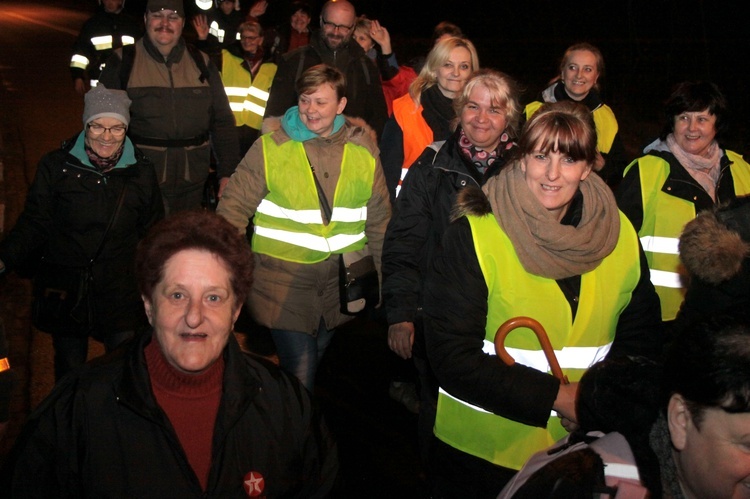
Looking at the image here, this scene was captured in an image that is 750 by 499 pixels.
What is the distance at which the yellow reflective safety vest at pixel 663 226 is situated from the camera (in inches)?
201

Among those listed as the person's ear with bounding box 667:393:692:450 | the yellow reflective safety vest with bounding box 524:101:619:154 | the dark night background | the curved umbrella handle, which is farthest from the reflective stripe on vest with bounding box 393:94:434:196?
the dark night background

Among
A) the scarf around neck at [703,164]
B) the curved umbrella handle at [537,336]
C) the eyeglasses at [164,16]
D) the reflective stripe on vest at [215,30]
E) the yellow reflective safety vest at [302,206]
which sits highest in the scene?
the reflective stripe on vest at [215,30]

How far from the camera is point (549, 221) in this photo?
329 cm

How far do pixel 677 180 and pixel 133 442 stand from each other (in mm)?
3500

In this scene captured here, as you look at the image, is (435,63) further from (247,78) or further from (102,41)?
(102,41)

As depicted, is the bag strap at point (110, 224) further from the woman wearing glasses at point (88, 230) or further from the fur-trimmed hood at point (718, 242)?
the fur-trimmed hood at point (718, 242)

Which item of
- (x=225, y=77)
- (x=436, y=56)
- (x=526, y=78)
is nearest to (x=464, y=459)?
(x=436, y=56)

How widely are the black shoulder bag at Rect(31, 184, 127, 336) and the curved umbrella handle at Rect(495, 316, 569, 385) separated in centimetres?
265

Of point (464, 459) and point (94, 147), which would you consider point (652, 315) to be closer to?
point (464, 459)

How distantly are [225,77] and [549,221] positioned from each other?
6.75m

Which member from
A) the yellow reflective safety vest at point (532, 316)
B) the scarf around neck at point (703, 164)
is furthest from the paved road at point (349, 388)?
the scarf around neck at point (703, 164)

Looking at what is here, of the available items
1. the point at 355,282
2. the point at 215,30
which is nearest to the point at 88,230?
the point at 355,282

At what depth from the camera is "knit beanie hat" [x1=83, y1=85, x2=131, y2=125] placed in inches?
203

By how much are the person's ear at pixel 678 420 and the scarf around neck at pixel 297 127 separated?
10.2ft
